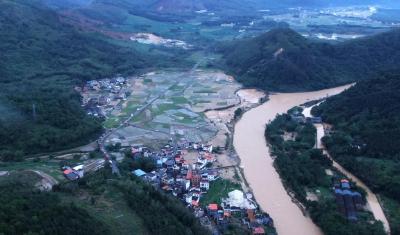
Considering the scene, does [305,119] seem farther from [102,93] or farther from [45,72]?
[45,72]

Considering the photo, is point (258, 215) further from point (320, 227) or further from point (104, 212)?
point (104, 212)

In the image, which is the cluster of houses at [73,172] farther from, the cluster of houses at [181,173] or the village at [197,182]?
the cluster of houses at [181,173]

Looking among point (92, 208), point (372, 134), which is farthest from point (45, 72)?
point (372, 134)

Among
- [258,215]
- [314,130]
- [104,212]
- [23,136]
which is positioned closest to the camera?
[104,212]

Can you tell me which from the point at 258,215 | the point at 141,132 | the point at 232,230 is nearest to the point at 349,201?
the point at 258,215

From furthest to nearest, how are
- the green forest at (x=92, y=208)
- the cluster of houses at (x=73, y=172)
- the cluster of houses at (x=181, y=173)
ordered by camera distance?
the cluster of houses at (x=181, y=173), the cluster of houses at (x=73, y=172), the green forest at (x=92, y=208)

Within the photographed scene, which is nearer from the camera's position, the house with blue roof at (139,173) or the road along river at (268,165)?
the road along river at (268,165)

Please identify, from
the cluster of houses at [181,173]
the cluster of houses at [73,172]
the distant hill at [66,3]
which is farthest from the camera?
the distant hill at [66,3]

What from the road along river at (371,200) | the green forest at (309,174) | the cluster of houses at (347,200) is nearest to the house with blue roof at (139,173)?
the green forest at (309,174)
